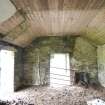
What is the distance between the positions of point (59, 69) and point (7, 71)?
251 centimetres

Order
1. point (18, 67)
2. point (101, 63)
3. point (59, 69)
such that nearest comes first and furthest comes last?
point (18, 67) < point (101, 63) < point (59, 69)

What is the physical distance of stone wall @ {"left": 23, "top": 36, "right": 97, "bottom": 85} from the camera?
8203 millimetres

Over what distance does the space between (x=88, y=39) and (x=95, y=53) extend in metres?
0.76

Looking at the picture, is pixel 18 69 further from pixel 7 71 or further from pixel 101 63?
pixel 101 63

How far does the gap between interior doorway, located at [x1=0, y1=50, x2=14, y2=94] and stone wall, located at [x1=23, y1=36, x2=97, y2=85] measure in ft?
5.26

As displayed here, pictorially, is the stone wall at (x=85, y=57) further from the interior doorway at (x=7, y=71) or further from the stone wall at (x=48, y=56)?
the interior doorway at (x=7, y=71)

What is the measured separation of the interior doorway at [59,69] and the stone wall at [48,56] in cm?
19

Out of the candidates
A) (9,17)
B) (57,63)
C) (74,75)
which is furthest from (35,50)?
(9,17)

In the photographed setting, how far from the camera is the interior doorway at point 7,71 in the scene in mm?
6617

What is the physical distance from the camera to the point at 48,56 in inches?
326

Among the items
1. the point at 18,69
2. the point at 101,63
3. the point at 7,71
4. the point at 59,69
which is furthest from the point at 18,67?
the point at 101,63

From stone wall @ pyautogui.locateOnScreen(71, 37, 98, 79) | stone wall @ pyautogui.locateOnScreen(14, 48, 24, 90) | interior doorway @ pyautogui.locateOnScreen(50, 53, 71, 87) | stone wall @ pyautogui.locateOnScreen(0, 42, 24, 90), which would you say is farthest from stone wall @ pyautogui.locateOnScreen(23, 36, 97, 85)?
stone wall @ pyautogui.locateOnScreen(0, 42, 24, 90)

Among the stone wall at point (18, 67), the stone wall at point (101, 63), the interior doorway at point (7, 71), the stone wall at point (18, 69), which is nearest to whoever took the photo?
the interior doorway at point (7, 71)

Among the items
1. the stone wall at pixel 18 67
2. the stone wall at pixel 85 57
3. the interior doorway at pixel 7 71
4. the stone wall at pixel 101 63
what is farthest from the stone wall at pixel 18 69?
the stone wall at pixel 101 63
